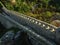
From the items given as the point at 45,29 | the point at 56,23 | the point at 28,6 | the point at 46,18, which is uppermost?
the point at 45,29

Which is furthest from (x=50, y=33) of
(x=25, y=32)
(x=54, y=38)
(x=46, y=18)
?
(x=46, y=18)

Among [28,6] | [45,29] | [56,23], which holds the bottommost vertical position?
[28,6]

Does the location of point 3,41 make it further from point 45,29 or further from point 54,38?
point 54,38

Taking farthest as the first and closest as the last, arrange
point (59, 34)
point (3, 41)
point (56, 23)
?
point (56, 23), point (3, 41), point (59, 34)

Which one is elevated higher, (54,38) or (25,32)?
(54,38)

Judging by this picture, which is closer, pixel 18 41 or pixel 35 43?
pixel 35 43

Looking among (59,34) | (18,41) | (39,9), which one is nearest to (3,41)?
(18,41)

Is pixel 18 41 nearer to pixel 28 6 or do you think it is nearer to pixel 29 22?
pixel 29 22

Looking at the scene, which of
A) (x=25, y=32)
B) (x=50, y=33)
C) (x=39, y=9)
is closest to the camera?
(x=50, y=33)

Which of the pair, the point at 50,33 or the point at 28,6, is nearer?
the point at 50,33
